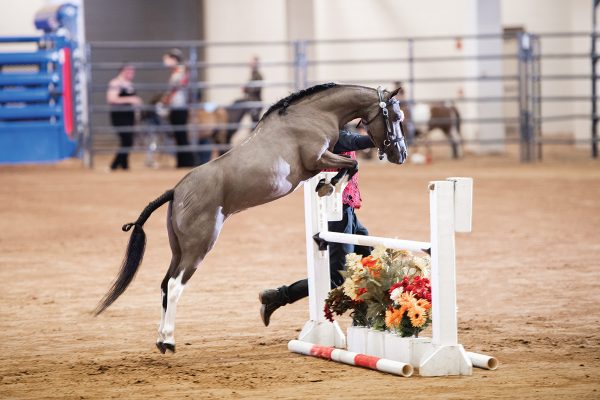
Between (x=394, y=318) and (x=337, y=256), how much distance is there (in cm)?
94

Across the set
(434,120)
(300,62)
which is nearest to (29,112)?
(300,62)

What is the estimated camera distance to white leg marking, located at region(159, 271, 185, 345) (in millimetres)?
5098

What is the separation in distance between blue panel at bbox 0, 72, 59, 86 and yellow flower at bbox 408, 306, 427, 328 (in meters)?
12.8

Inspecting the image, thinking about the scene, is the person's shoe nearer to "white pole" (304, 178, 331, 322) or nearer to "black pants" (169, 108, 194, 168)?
"white pole" (304, 178, 331, 322)

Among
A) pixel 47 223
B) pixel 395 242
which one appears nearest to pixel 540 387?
pixel 395 242

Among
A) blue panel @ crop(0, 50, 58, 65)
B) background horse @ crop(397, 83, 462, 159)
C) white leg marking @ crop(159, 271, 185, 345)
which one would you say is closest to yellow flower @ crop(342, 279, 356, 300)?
white leg marking @ crop(159, 271, 185, 345)

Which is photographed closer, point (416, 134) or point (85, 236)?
point (85, 236)

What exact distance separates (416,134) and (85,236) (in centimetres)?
1021

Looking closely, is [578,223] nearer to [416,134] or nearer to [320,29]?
[416,134]

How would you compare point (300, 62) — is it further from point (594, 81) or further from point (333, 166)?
point (333, 166)

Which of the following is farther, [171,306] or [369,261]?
[369,261]

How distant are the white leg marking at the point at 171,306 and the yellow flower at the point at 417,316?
1154 mm

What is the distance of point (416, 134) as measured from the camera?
19938 millimetres

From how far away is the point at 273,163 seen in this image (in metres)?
4.94
